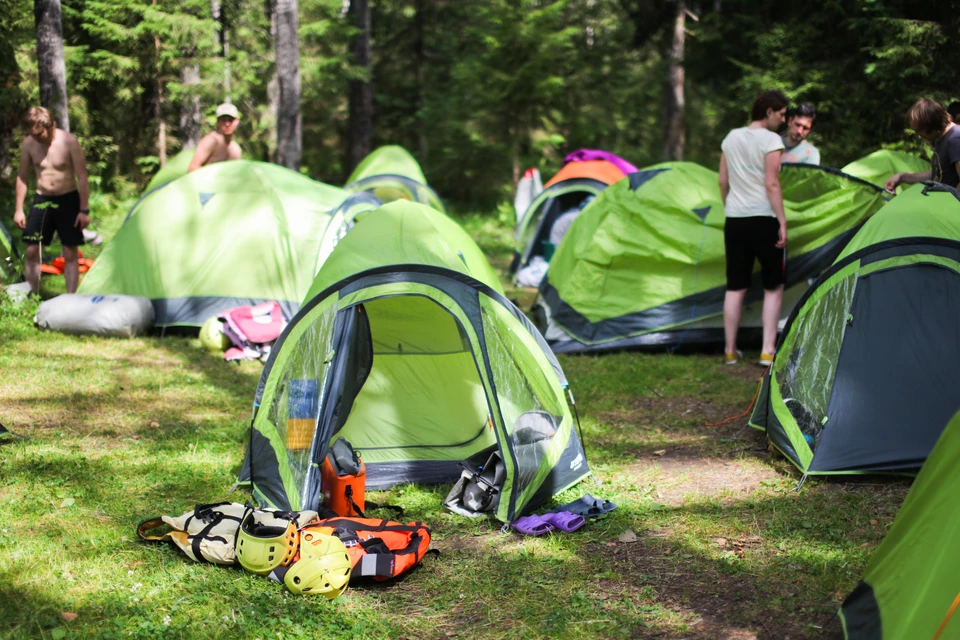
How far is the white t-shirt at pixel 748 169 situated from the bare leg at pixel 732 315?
26.0 inches

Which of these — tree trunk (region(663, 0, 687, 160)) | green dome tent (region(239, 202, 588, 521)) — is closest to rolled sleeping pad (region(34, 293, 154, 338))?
green dome tent (region(239, 202, 588, 521))

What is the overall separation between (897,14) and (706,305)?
17.9 ft

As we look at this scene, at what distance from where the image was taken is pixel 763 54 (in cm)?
1220

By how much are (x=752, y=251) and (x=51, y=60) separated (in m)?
7.63

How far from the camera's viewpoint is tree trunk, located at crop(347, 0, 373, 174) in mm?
17203

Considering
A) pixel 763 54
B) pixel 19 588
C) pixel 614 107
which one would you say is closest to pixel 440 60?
pixel 614 107

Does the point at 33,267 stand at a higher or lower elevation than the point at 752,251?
lower

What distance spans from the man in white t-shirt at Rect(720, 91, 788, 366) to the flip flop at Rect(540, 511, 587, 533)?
315 centimetres

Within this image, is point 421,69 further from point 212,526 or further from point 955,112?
point 212,526

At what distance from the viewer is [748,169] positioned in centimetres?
634

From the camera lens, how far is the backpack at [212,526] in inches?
148

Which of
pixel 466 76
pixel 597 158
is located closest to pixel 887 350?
pixel 597 158

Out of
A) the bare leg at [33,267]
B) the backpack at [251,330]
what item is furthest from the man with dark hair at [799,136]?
the bare leg at [33,267]

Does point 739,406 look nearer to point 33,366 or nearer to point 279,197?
point 279,197
